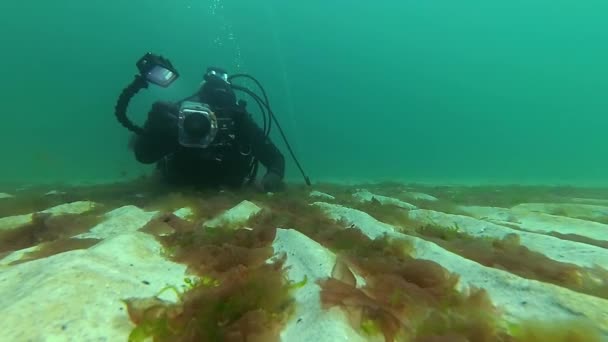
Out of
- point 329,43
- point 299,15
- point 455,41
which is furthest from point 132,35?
point 455,41

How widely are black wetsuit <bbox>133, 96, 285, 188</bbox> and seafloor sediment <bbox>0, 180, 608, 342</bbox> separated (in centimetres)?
204

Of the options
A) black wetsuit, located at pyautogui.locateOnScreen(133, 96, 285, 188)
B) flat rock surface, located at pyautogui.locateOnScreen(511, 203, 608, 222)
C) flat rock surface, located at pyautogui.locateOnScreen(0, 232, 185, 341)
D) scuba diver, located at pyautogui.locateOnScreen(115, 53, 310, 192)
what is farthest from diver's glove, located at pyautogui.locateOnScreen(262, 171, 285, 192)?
flat rock surface, located at pyautogui.locateOnScreen(0, 232, 185, 341)

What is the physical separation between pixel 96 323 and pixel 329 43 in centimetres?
11377

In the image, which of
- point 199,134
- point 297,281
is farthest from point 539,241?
point 199,134

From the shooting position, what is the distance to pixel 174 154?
591cm

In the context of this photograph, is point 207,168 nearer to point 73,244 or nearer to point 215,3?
point 73,244

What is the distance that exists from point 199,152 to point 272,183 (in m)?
1.96

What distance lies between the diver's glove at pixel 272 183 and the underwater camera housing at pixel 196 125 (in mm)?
2154

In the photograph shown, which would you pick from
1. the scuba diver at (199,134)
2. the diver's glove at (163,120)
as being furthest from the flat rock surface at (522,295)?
the diver's glove at (163,120)

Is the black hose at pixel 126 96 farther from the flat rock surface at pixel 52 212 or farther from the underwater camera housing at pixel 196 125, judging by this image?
the flat rock surface at pixel 52 212

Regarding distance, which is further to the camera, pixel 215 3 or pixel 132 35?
pixel 132 35

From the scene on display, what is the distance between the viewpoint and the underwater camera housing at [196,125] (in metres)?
4.96

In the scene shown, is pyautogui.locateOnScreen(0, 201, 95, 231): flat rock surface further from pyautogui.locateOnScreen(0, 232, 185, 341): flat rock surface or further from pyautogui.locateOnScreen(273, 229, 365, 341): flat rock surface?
pyautogui.locateOnScreen(273, 229, 365, 341): flat rock surface

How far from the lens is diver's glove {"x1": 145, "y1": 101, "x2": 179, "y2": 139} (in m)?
5.33
